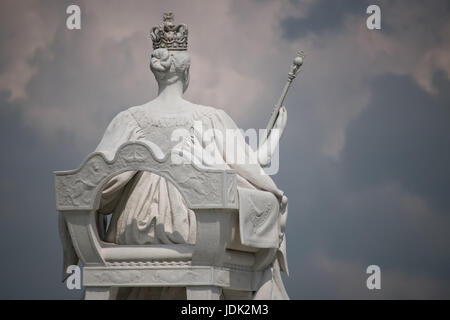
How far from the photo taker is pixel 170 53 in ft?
36.9

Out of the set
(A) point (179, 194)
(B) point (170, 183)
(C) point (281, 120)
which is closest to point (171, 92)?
(B) point (170, 183)

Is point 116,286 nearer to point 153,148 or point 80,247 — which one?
point 80,247

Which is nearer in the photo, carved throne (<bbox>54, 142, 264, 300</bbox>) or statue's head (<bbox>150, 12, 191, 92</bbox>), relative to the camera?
carved throne (<bbox>54, 142, 264, 300</bbox>)

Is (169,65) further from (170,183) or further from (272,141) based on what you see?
(272,141)

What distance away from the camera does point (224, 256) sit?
34.4ft

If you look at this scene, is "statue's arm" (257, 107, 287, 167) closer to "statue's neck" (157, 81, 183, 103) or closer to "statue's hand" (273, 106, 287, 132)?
"statue's hand" (273, 106, 287, 132)

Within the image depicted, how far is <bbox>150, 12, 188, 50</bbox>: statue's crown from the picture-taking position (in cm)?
1126

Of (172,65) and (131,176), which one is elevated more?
(172,65)

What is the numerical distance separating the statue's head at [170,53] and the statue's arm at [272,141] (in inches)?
40.1

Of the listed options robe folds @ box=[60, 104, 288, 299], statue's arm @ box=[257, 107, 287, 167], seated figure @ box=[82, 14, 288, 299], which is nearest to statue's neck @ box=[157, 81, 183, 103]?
seated figure @ box=[82, 14, 288, 299]

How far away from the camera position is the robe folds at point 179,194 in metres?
10.7

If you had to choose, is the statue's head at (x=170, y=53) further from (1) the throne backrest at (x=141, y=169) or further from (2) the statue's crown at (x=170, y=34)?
(1) the throne backrest at (x=141, y=169)

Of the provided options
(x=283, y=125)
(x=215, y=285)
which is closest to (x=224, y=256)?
(x=215, y=285)
